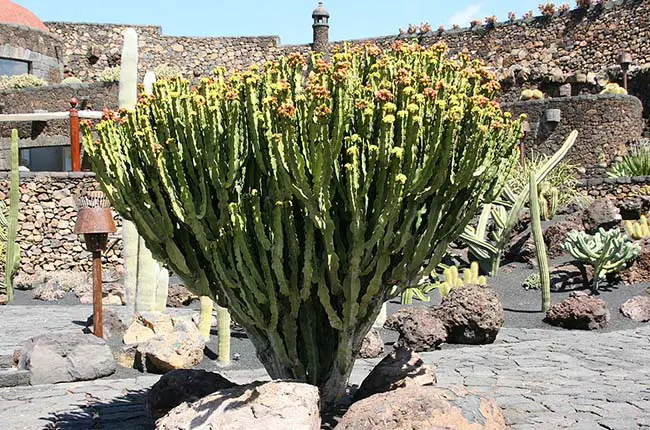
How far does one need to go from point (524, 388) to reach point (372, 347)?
230 cm

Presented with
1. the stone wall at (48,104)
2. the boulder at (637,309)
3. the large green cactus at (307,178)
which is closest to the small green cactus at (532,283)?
the boulder at (637,309)

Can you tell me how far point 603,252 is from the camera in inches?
432

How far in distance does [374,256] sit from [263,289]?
71cm

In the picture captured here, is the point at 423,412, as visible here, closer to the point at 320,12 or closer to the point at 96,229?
the point at 96,229

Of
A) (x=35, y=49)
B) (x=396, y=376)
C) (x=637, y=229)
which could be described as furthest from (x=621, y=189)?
(x=35, y=49)

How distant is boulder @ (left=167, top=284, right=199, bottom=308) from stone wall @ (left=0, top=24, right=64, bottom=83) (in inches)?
492

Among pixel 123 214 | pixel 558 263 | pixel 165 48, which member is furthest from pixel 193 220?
pixel 165 48

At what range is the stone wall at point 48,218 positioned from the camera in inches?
541

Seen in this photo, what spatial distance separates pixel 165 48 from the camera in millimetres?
28328

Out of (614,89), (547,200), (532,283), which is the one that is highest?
(614,89)

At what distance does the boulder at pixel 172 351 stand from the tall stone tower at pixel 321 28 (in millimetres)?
21278

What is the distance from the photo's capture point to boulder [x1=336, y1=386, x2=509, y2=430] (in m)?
3.99

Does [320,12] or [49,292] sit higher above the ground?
[320,12]

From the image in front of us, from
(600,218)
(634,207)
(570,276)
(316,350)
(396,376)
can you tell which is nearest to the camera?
(316,350)
